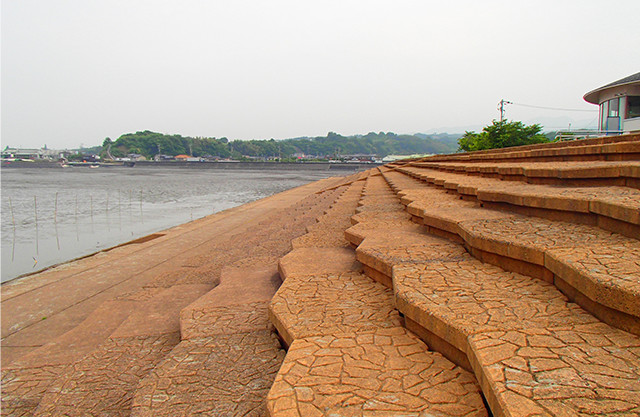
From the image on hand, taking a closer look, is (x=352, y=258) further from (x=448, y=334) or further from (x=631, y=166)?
(x=631, y=166)

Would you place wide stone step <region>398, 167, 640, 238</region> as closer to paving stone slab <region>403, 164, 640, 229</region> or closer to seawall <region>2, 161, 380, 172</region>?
paving stone slab <region>403, 164, 640, 229</region>

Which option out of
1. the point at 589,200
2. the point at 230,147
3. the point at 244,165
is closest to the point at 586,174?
the point at 589,200

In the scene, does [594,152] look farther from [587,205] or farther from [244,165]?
[244,165]

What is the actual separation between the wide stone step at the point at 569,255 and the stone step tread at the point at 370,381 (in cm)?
65

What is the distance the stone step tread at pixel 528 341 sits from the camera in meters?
1.27

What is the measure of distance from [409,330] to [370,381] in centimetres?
51

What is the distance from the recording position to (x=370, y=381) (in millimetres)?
1662

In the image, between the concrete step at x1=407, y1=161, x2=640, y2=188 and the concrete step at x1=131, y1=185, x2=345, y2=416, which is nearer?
the concrete step at x1=131, y1=185, x2=345, y2=416

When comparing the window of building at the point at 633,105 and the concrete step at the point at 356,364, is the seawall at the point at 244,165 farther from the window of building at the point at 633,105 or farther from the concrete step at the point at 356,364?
the concrete step at the point at 356,364

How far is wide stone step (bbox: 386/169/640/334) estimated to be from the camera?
1.61 metres

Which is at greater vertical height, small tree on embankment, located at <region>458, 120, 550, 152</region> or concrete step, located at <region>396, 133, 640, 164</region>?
small tree on embankment, located at <region>458, 120, 550, 152</region>

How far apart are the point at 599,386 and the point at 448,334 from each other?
0.58 meters

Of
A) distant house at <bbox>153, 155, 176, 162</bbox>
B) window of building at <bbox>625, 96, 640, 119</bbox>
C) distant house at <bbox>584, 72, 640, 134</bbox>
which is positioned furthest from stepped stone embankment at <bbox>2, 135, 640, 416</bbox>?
distant house at <bbox>153, 155, 176, 162</bbox>

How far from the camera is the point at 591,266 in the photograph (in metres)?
1.83
